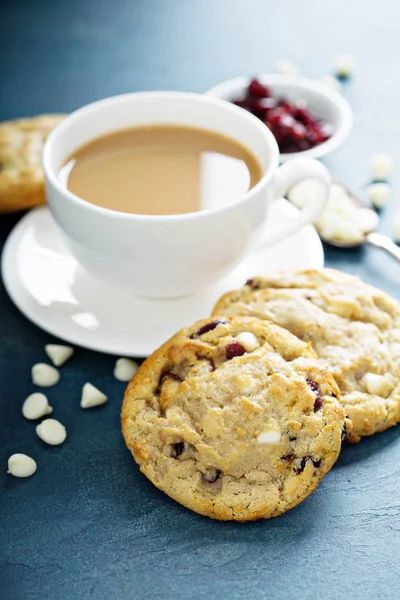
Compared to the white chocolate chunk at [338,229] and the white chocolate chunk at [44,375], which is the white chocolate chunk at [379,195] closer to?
the white chocolate chunk at [338,229]

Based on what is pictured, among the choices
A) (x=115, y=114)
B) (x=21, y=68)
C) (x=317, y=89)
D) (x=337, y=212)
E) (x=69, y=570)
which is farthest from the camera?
(x=21, y=68)

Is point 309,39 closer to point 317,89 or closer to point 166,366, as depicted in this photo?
point 317,89

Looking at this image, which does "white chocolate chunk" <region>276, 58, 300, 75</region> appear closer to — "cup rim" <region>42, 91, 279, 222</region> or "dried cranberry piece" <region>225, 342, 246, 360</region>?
"cup rim" <region>42, 91, 279, 222</region>

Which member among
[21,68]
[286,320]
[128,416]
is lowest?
[21,68]

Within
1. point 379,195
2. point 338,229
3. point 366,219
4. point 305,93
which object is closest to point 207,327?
point 338,229

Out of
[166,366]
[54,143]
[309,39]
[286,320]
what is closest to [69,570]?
[166,366]

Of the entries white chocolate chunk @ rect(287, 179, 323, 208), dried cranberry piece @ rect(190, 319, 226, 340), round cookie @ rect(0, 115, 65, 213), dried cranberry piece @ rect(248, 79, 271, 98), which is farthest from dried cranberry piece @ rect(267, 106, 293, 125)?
dried cranberry piece @ rect(190, 319, 226, 340)
